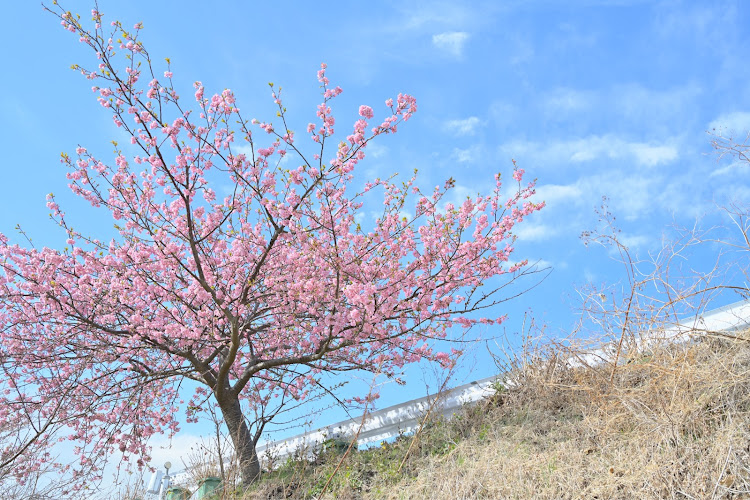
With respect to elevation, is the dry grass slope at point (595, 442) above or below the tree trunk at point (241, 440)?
below

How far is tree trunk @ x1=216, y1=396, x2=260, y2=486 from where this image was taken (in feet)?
25.3

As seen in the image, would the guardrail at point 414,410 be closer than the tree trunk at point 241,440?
Yes

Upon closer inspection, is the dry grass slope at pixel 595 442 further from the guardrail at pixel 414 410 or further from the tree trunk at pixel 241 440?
the tree trunk at pixel 241 440

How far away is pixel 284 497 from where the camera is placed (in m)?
6.30

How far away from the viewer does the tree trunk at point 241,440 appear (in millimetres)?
7719

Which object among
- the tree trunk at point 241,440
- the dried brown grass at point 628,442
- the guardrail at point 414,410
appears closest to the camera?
the dried brown grass at point 628,442

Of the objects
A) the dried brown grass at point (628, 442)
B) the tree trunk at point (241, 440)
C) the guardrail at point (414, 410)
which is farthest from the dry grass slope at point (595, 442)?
the tree trunk at point (241, 440)

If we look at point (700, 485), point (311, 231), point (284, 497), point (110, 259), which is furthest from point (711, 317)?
point (110, 259)

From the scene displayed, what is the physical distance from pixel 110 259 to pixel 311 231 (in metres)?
2.96

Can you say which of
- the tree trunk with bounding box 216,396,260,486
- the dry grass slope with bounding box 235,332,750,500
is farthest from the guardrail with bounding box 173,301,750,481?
the tree trunk with bounding box 216,396,260,486

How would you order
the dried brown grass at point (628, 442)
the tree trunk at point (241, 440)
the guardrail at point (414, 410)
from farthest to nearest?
1. the tree trunk at point (241, 440)
2. the guardrail at point (414, 410)
3. the dried brown grass at point (628, 442)

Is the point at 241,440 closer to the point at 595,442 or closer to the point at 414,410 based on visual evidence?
the point at 414,410

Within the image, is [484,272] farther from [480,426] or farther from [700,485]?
[700,485]

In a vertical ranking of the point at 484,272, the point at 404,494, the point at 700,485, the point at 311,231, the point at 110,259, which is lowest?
the point at 700,485
